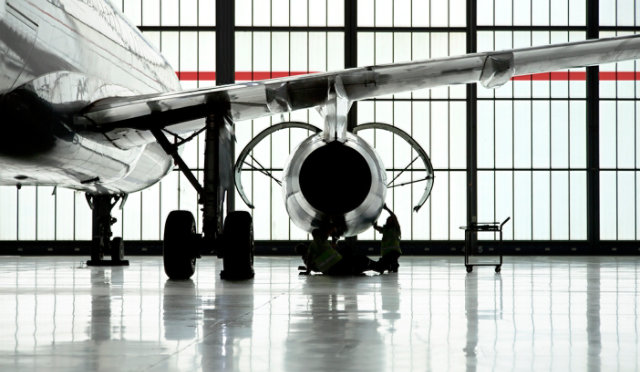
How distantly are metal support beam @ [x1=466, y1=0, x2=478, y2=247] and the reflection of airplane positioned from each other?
1589 centimetres

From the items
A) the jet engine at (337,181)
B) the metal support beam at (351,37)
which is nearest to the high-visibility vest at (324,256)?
the jet engine at (337,181)

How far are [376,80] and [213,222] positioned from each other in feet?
9.47

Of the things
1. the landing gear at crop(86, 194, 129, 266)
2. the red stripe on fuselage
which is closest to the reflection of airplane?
the landing gear at crop(86, 194, 129, 266)

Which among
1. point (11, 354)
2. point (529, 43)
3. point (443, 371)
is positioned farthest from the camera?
point (529, 43)

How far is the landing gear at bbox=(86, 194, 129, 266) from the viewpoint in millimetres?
20109

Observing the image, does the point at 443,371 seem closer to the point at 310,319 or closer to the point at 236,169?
the point at 310,319

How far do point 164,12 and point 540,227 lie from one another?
13.8 m

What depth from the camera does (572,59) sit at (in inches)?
498

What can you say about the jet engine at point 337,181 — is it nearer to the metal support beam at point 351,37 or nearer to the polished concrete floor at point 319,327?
the polished concrete floor at point 319,327

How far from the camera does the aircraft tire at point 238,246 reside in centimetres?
1405

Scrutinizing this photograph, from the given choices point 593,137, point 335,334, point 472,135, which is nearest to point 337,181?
point 335,334

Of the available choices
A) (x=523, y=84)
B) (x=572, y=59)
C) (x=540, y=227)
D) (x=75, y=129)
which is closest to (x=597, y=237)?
(x=540, y=227)

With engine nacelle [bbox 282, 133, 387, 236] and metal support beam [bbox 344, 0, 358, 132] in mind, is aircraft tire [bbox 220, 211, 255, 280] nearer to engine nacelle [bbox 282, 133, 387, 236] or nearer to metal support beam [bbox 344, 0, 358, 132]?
engine nacelle [bbox 282, 133, 387, 236]

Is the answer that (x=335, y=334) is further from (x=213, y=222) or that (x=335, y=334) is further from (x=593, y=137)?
(x=593, y=137)
